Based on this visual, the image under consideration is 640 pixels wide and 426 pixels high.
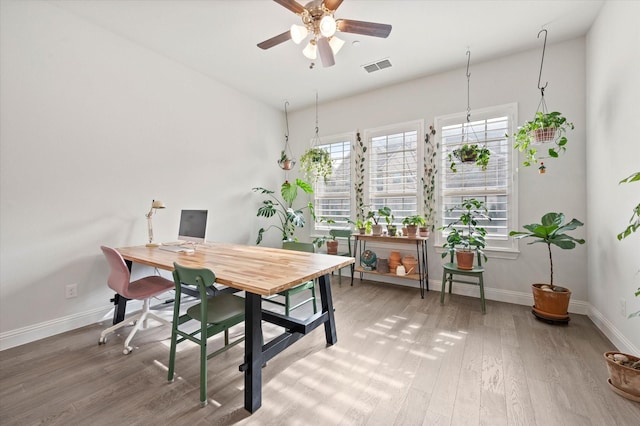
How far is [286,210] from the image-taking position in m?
4.61

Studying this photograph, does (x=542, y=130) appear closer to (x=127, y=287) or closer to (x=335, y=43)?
(x=335, y=43)

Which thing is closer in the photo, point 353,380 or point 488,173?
point 353,380

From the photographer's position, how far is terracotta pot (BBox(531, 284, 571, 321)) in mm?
2557

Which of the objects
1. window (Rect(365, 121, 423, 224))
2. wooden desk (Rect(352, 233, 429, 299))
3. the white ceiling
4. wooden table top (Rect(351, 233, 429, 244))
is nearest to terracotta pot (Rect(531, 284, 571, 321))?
wooden desk (Rect(352, 233, 429, 299))

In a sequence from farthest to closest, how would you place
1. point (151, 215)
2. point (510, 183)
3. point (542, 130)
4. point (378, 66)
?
point (378, 66), point (510, 183), point (151, 215), point (542, 130)

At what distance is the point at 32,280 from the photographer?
235cm

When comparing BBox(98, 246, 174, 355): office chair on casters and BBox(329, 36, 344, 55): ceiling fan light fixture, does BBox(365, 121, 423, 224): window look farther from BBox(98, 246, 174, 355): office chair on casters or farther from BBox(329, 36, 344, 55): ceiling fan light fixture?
BBox(98, 246, 174, 355): office chair on casters

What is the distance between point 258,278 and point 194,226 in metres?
1.50

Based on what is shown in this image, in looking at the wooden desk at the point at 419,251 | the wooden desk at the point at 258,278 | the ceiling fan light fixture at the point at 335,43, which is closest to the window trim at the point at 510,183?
the wooden desk at the point at 419,251

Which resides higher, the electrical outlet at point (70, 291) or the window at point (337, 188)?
the window at point (337, 188)

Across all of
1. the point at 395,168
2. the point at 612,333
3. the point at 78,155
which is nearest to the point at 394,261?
the point at 395,168

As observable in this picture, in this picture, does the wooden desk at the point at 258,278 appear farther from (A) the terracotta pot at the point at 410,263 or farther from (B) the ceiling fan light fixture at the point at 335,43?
(B) the ceiling fan light fixture at the point at 335,43

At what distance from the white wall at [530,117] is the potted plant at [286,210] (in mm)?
2037

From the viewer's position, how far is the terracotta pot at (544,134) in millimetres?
2506
